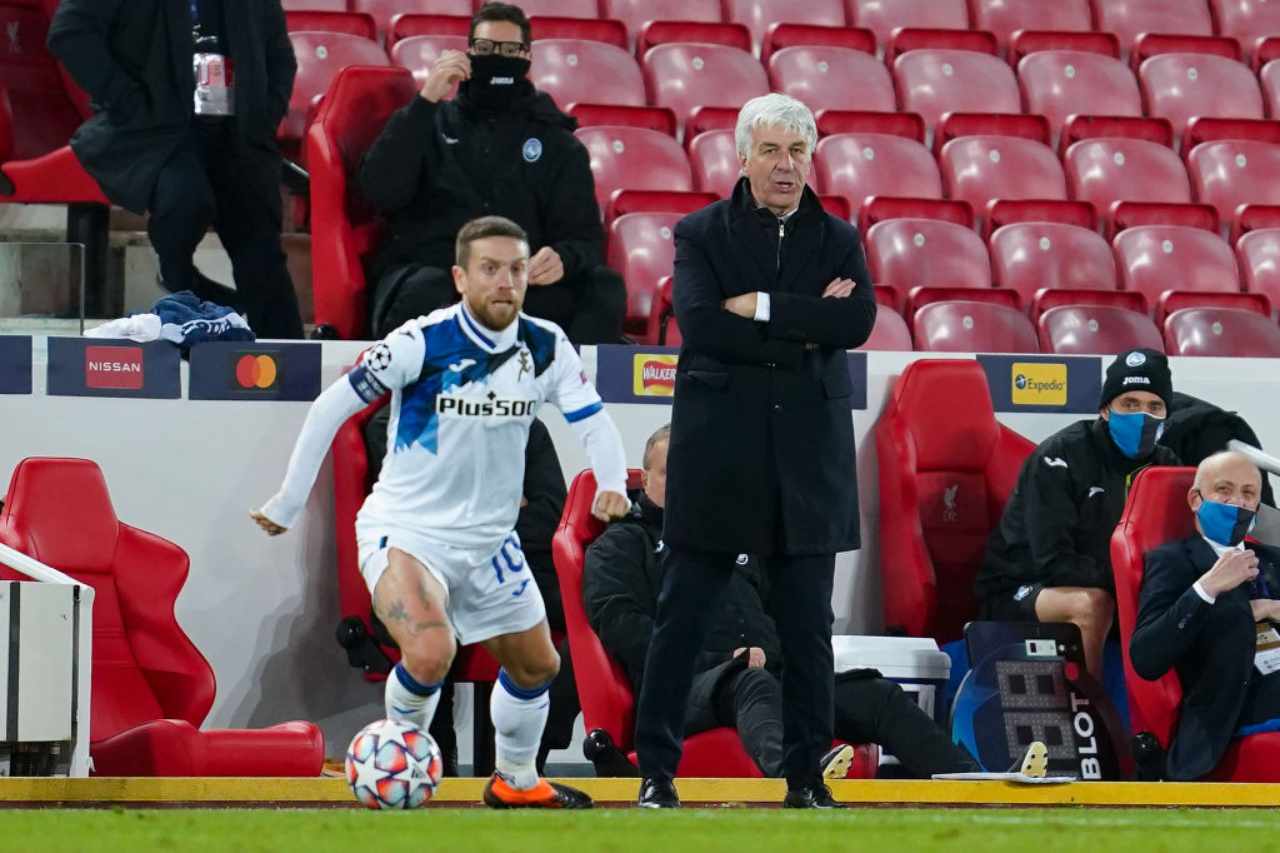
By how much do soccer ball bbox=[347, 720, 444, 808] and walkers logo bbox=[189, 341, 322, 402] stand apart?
7.28ft

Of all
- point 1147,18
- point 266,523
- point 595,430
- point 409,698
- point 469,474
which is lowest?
point 409,698

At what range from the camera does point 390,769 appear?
190 inches

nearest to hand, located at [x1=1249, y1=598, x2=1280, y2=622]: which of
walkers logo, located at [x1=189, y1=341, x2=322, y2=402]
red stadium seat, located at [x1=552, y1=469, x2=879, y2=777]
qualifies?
red stadium seat, located at [x1=552, y1=469, x2=879, y2=777]

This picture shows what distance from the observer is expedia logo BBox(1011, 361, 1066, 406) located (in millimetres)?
7352

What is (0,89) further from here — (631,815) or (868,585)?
(631,815)

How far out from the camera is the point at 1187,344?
8.31 metres

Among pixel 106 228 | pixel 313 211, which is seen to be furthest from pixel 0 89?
pixel 313 211

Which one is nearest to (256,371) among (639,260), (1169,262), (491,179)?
(491,179)

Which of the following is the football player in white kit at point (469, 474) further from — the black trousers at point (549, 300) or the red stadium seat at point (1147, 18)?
A: the red stadium seat at point (1147, 18)

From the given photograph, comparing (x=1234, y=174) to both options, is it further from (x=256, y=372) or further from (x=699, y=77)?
(x=256, y=372)

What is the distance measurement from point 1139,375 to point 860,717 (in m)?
1.46

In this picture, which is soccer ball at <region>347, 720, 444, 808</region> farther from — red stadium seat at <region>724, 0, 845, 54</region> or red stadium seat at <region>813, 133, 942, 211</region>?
red stadium seat at <region>724, 0, 845, 54</region>

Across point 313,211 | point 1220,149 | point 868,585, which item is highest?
point 1220,149

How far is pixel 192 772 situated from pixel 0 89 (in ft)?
12.0
